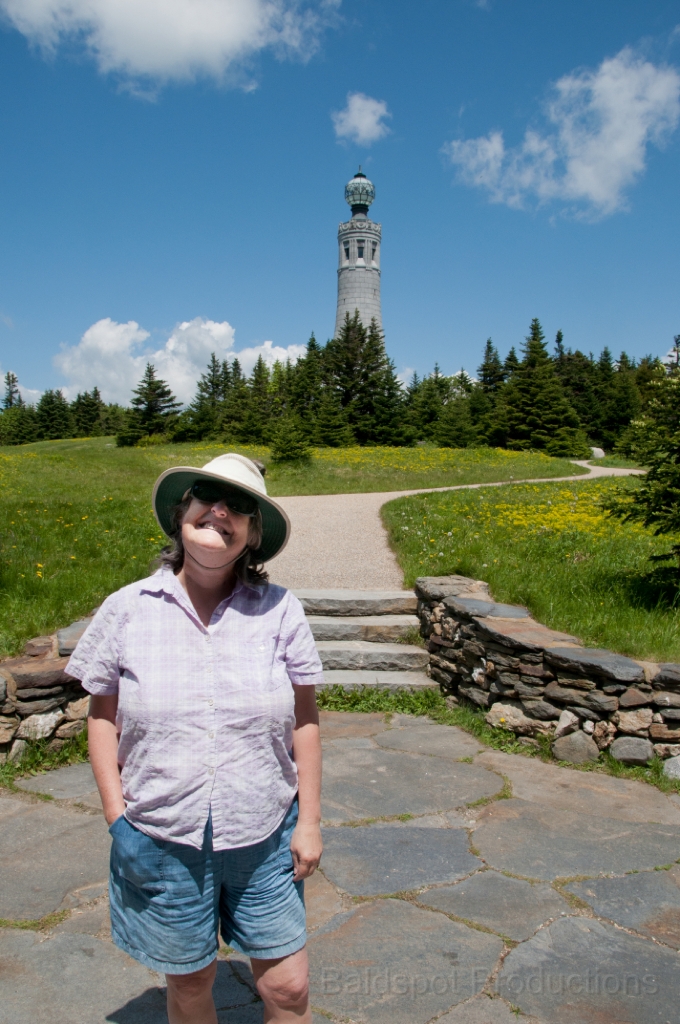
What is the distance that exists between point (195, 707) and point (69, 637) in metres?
3.39

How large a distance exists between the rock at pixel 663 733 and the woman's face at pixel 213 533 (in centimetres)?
357

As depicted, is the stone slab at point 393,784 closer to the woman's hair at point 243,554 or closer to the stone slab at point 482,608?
the stone slab at point 482,608

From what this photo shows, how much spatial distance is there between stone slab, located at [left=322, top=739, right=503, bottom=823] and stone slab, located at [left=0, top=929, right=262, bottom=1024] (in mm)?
1314

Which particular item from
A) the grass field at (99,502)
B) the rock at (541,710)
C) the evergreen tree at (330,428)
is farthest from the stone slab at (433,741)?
the evergreen tree at (330,428)

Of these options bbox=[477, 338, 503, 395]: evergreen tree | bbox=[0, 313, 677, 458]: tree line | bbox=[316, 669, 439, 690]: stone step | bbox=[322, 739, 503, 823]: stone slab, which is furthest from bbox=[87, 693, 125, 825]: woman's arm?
bbox=[477, 338, 503, 395]: evergreen tree

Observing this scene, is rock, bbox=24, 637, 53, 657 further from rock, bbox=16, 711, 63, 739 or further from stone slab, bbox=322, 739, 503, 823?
stone slab, bbox=322, 739, 503, 823

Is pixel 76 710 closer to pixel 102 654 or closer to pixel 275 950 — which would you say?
pixel 102 654

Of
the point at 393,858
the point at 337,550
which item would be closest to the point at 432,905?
the point at 393,858

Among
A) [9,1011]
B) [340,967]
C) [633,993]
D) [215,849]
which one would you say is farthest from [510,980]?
[9,1011]

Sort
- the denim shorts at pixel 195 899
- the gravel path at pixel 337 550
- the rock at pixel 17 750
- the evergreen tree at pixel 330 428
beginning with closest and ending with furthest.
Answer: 1. the denim shorts at pixel 195 899
2. the rock at pixel 17 750
3. the gravel path at pixel 337 550
4. the evergreen tree at pixel 330 428

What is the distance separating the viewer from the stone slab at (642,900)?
279 centimetres

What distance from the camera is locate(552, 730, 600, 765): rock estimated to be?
453 cm

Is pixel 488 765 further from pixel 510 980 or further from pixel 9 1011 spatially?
pixel 9 1011

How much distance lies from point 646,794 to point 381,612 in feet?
10.6
